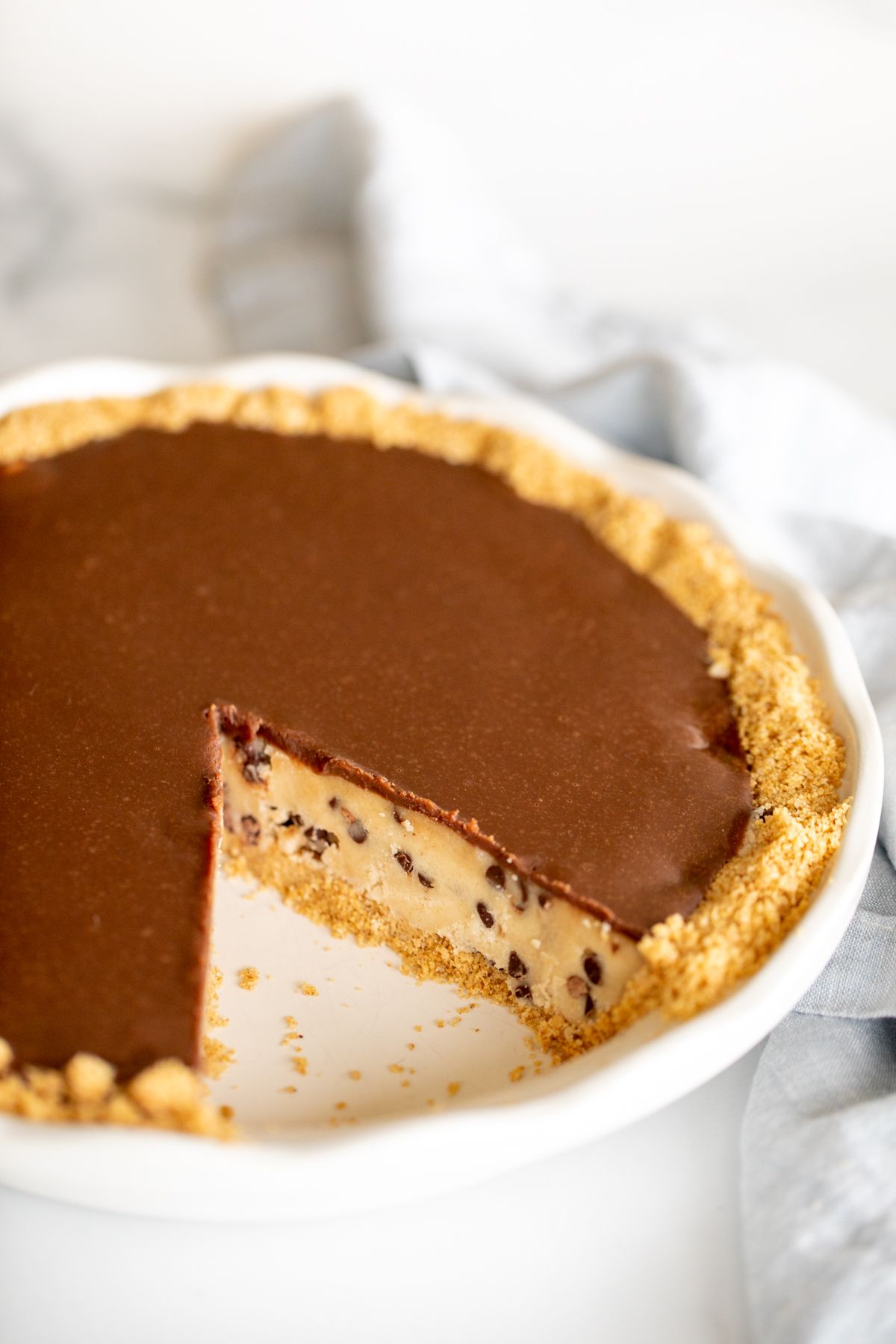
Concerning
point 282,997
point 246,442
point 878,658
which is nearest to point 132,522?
point 246,442

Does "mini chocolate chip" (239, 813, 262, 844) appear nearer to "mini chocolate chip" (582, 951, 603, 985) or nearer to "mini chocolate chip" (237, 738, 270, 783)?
"mini chocolate chip" (237, 738, 270, 783)

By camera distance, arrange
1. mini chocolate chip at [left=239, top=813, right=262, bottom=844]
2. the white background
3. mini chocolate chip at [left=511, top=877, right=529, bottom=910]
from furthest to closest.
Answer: the white background
mini chocolate chip at [left=239, top=813, right=262, bottom=844]
mini chocolate chip at [left=511, top=877, right=529, bottom=910]

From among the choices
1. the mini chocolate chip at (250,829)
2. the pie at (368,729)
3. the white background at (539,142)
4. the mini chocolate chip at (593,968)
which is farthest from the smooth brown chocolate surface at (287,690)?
the white background at (539,142)

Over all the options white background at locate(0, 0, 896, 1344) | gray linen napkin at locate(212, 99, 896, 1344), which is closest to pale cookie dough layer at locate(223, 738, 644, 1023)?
gray linen napkin at locate(212, 99, 896, 1344)

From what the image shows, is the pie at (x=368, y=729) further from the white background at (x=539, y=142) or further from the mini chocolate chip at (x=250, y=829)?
the white background at (x=539, y=142)

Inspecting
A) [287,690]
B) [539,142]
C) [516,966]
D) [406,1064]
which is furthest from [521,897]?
[539,142]

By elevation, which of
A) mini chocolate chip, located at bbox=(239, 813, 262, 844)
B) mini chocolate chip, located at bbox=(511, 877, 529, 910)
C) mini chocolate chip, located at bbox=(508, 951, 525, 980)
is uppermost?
mini chocolate chip, located at bbox=(511, 877, 529, 910)

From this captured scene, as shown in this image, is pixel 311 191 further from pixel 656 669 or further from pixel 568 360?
pixel 656 669
